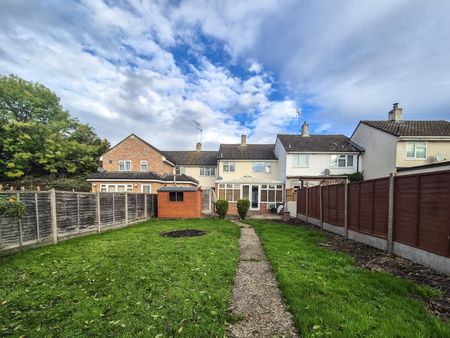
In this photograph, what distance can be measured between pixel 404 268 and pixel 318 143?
2260 cm

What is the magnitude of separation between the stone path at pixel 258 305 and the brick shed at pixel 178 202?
1185cm

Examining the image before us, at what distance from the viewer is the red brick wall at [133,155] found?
2822 cm

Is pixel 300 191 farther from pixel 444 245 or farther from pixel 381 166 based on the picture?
pixel 444 245

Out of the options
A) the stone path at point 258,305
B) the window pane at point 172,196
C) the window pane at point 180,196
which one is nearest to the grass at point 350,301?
the stone path at point 258,305

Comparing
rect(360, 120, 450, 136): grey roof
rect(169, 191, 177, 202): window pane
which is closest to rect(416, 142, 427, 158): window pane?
rect(360, 120, 450, 136): grey roof

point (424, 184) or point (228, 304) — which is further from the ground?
point (424, 184)

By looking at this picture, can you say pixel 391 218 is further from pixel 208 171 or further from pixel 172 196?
pixel 208 171

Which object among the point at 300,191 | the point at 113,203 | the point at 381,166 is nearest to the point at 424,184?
the point at 300,191

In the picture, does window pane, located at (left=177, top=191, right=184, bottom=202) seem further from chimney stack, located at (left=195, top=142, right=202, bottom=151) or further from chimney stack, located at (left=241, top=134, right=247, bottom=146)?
Answer: chimney stack, located at (left=195, top=142, right=202, bottom=151)

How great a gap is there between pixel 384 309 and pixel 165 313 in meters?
3.24

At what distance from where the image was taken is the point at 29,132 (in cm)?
3200

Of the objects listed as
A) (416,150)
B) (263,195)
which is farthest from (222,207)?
(416,150)

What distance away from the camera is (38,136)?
32531 millimetres

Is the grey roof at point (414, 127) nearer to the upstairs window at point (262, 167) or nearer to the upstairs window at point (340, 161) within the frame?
the upstairs window at point (340, 161)
